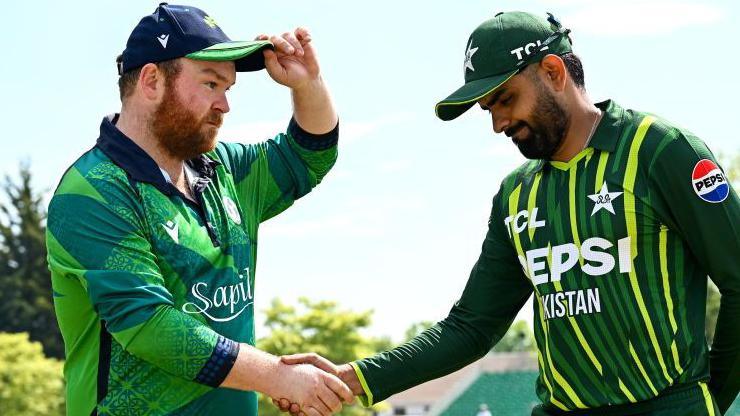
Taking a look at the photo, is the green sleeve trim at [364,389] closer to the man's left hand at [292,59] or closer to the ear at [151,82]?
the man's left hand at [292,59]

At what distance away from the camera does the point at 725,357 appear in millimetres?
4969

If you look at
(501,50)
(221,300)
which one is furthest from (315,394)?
(501,50)

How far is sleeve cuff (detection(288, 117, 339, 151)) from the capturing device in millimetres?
5910

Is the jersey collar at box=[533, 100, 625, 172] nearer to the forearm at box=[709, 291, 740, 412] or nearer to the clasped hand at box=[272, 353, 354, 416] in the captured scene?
the forearm at box=[709, 291, 740, 412]

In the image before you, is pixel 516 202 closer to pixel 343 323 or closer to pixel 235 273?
pixel 235 273

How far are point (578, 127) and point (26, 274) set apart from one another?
56161 millimetres

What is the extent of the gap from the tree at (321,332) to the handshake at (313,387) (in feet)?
107

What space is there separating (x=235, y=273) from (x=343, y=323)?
3372 centimetres

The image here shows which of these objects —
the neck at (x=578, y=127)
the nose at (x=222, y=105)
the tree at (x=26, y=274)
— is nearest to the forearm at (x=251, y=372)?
the nose at (x=222, y=105)

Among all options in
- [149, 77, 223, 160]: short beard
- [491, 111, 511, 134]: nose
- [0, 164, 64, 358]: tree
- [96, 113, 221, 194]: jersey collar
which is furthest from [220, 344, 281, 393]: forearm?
[0, 164, 64, 358]: tree

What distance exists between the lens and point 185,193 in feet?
17.3

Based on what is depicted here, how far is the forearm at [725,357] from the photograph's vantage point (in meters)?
4.89

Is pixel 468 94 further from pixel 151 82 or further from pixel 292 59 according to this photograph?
pixel 151 82

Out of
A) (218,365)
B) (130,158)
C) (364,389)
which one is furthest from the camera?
(364,389)
